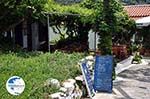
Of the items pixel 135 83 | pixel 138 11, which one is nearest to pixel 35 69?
pixel 135 83

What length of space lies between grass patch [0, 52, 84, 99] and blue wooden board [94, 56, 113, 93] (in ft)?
2.53

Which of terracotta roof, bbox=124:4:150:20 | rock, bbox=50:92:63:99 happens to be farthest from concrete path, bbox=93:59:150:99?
terracotta roof, bbox=124:4:150:20

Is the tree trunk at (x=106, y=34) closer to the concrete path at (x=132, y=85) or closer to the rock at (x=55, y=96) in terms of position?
the concrete path at (x=132, y=85)

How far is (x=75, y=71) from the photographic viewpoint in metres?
12.4

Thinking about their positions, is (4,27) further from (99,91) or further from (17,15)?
(99,91)

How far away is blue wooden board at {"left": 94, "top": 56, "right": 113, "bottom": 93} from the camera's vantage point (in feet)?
42.7

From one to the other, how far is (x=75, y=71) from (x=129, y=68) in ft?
27.1

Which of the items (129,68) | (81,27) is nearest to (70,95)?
(129,68)

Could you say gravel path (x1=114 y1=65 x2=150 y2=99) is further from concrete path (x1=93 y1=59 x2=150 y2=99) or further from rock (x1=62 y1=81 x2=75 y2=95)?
rock (x1=62 y1=81 x2=75 y2=95)

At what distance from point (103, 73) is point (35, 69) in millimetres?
2774

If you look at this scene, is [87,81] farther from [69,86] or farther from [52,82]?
[52,82]

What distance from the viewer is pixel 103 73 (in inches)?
515
